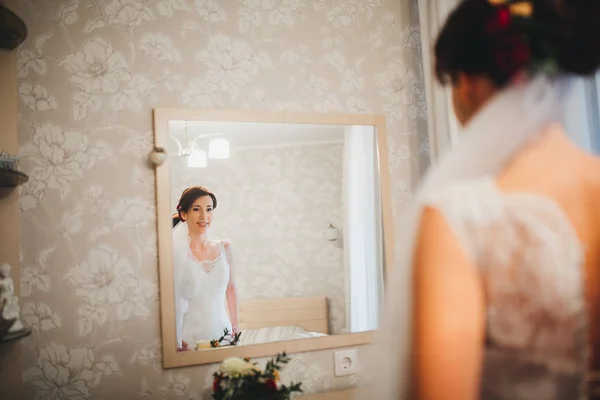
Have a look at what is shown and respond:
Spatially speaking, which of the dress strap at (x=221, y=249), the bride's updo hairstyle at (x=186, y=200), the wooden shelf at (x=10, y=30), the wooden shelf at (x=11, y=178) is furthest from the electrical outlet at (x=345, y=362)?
the wooden shelf at (x=10, y=30)

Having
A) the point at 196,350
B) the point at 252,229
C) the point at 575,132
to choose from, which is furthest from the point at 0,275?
the point at 575,132

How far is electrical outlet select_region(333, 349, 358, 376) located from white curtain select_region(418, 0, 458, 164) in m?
0.78

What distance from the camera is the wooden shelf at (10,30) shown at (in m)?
1.27

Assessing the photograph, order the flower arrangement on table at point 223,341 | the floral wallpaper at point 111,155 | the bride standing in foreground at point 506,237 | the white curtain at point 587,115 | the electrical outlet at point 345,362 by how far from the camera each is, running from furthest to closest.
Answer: the electrical outlet at point 345,362
the flower arrangement on table at point 223,341
the floral wallpaper at point 111,155
the white curtain at point 587,115
the bride standing in foreground at point 506,237

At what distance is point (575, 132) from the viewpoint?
3.82 feet

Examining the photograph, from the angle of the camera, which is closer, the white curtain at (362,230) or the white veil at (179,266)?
the white veil at (179,266)

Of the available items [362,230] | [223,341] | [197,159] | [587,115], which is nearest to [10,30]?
[197,159]

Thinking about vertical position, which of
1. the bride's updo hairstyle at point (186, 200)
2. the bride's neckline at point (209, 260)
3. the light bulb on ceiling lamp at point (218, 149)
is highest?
the light bulb on ceiling lamp at point (218, 149)

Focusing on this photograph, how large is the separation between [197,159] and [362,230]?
2.15 ft

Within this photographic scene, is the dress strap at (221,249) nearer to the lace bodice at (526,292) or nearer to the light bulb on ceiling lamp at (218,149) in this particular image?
the light bulb on ceiling lamp at (218,149)

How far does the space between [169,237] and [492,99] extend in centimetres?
114

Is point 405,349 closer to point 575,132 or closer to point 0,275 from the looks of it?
Result: point 575,132

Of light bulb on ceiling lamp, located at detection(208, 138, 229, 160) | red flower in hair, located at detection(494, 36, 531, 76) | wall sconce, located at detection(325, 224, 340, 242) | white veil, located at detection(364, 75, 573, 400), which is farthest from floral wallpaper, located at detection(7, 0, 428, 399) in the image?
red flower in hair, located at detection(494, 36, 531, 76)

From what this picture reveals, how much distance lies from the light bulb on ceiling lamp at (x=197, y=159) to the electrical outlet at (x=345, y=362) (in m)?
0.81
